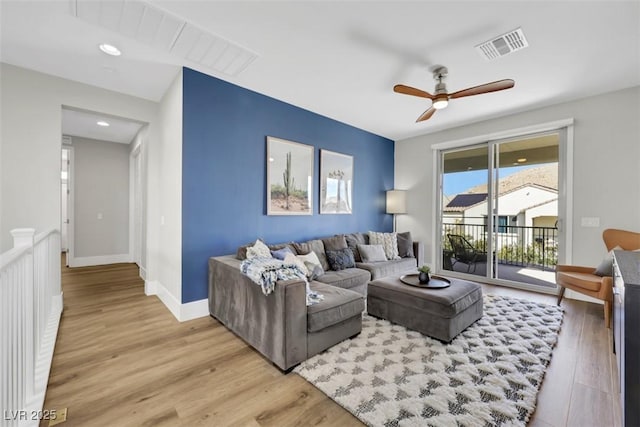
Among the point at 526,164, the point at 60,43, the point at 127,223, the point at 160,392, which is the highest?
the point at 60,43

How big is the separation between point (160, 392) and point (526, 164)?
5.63 m

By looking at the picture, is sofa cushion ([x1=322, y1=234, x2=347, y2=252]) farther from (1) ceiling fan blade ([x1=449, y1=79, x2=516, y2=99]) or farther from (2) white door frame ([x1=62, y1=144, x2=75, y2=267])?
(2) white door frame ([x1=62, y1=144, x2=75, y2=267])

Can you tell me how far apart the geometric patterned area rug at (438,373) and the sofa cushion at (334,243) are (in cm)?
138

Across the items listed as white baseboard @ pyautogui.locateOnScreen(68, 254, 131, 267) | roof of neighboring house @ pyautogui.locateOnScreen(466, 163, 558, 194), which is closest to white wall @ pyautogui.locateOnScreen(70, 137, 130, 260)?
white baseboard @ pyautogui.locateOnScreen(68, 254, 131, 267)

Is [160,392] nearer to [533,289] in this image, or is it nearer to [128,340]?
[128,340]

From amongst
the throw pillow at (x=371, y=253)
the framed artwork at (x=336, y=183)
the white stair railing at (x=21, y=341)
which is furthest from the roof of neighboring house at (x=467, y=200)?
the white stair railing at (x=21, y=341)

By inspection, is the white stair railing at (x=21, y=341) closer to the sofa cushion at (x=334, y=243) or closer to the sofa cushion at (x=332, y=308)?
the sofa cushion at (x=332, y=308)

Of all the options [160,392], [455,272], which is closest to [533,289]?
[455,272]

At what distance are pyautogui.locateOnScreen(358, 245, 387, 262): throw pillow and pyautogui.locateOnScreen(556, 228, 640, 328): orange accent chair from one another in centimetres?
224

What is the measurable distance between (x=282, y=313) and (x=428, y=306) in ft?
4.58

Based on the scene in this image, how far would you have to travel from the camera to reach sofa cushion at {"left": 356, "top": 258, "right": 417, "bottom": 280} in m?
3.76

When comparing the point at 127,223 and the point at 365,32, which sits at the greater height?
the point at 365,32

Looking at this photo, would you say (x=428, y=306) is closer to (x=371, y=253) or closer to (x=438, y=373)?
(x=438, y=373)

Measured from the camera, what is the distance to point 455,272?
4977mm
